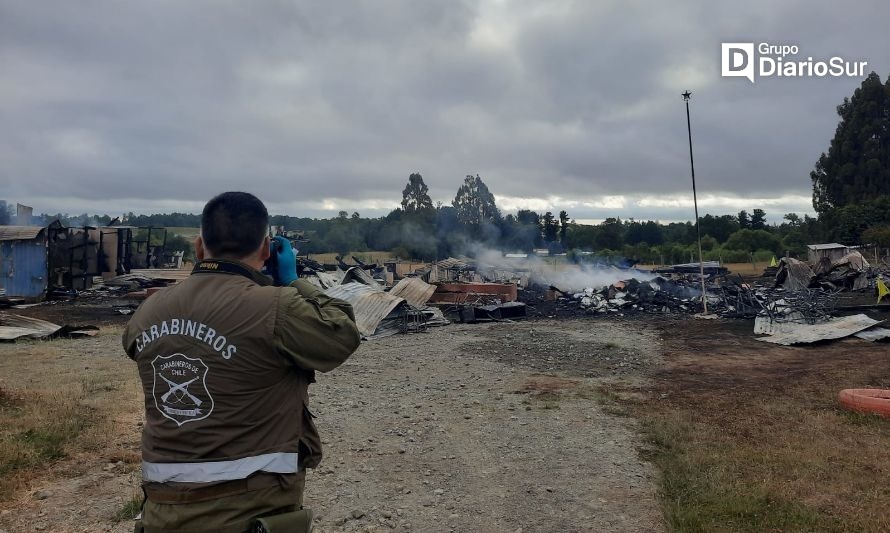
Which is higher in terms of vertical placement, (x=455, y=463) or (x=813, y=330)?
(x=813, y=330)

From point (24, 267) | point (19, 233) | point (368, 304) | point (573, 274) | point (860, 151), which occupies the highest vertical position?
point (860, 151)

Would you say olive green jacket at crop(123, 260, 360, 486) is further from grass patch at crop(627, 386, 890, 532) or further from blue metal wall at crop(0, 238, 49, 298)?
blue metal wall at crop(0, 238, 49, 298)

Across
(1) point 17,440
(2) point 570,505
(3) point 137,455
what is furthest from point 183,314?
(1) point 17,440

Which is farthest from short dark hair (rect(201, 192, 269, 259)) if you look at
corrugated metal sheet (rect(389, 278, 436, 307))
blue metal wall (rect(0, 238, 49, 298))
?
blue metal wall (rect(0, 238, 49, 298))

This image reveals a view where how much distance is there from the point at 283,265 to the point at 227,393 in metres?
0.65

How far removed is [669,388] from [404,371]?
464 cm

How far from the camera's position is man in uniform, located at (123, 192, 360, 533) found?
1.85m

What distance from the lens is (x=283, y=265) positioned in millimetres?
2355

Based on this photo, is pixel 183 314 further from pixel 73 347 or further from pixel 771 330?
pixel 771 330

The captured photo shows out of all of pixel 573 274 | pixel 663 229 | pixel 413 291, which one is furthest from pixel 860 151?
pixel 413 291

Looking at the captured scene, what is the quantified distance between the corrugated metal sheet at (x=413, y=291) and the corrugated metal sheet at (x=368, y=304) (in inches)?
60.9

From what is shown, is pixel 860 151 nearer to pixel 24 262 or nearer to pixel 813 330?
pixel 813 330

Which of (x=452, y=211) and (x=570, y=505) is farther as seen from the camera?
(x=452, y=211)

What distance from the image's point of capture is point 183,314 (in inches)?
75.5
